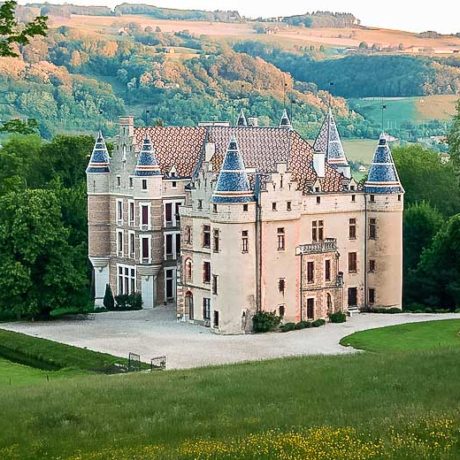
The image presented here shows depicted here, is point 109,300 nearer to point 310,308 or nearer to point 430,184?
point 310,308

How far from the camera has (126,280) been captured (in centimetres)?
6631

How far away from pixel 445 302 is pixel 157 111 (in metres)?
113

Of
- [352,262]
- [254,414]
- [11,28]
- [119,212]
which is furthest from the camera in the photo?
[119,212]

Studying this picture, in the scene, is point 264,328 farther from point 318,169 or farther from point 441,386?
point 441,386

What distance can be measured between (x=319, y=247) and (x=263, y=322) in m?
5.28

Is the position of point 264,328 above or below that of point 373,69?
below

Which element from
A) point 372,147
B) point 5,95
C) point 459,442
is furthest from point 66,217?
point 5,95

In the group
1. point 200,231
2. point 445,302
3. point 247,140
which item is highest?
point 247,140

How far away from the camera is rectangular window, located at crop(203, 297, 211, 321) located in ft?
189

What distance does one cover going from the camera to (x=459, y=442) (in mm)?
21750

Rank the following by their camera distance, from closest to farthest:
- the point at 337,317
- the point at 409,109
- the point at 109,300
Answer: the point at 337,317 → the point at 109,300 → the point at 409,109

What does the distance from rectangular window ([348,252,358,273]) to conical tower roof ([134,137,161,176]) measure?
1064 cm

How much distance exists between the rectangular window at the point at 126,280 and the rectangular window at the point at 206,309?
8.32 meters

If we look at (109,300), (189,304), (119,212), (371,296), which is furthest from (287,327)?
(119,212)
